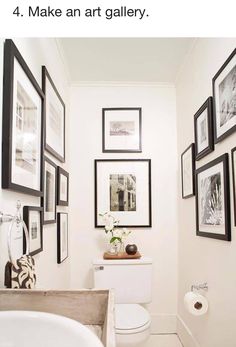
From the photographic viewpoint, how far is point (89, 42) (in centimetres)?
218

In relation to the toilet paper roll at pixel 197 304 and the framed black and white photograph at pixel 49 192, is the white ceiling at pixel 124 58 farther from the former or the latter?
the toilet paper roll at pixel 197 304

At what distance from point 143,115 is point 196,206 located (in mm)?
1133

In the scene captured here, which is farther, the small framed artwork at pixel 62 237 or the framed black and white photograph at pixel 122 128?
the framed black and white photograph at pixel 122 128

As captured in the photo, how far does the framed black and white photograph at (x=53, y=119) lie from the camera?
1878mm

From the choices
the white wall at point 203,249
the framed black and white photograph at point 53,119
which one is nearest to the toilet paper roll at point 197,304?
the white wall at point 203,249

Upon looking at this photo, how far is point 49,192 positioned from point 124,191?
0.96 meters

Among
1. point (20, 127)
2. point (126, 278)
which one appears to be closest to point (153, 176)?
point (126, 278)

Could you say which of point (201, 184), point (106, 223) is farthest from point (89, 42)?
point (106, 223)

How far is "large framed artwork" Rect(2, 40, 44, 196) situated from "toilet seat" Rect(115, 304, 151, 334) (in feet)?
3.28

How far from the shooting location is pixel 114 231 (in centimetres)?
263

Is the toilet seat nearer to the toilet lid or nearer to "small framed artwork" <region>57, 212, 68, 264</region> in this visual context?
the toilet lid

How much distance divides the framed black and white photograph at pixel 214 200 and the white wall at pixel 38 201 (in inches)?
39.4

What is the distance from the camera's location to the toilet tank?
7.83 ft

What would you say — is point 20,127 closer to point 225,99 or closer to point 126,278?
point 225,99
